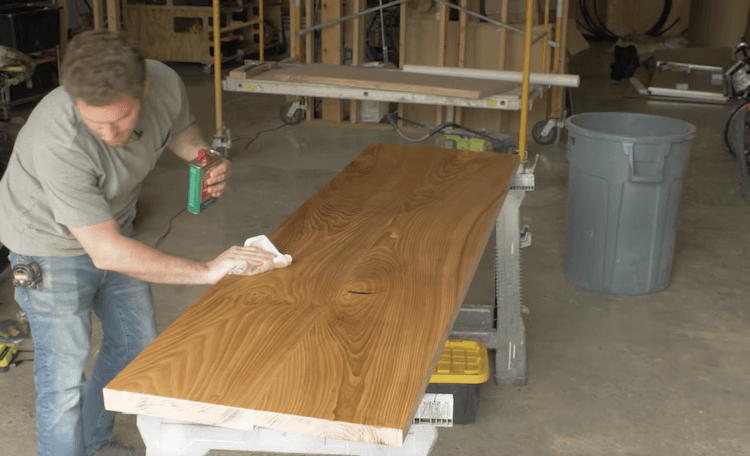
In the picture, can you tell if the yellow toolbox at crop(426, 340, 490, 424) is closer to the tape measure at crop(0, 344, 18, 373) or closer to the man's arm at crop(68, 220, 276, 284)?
the man's arm at crop(68, 220, 276, 284)

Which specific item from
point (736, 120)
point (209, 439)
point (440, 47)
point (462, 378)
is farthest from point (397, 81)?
point (209, 439)

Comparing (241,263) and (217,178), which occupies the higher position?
(217,178)

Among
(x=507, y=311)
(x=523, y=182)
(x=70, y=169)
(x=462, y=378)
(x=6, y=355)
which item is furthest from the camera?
(x=6, y=355)

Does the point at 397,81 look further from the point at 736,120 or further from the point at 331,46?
the point at 736,120

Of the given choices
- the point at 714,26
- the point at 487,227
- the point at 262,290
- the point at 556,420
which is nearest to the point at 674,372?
the point at 556,420

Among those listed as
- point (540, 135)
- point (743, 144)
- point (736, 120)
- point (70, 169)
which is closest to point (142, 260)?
point (70, 169)

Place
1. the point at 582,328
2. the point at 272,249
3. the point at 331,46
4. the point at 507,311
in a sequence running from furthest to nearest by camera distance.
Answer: the point at 331,46 < the point at 582,328 < the point at 507,311 < the point at 272,249

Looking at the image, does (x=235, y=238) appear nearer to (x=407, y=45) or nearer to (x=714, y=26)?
(x=407, y=45)

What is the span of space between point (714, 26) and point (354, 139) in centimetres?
683

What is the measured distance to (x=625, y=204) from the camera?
360 cm

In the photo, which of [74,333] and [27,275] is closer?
[27,275]

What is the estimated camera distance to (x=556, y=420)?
2.79 meters

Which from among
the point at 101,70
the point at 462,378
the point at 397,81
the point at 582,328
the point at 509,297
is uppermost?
the point at 101,70

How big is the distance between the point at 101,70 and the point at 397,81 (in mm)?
4001
